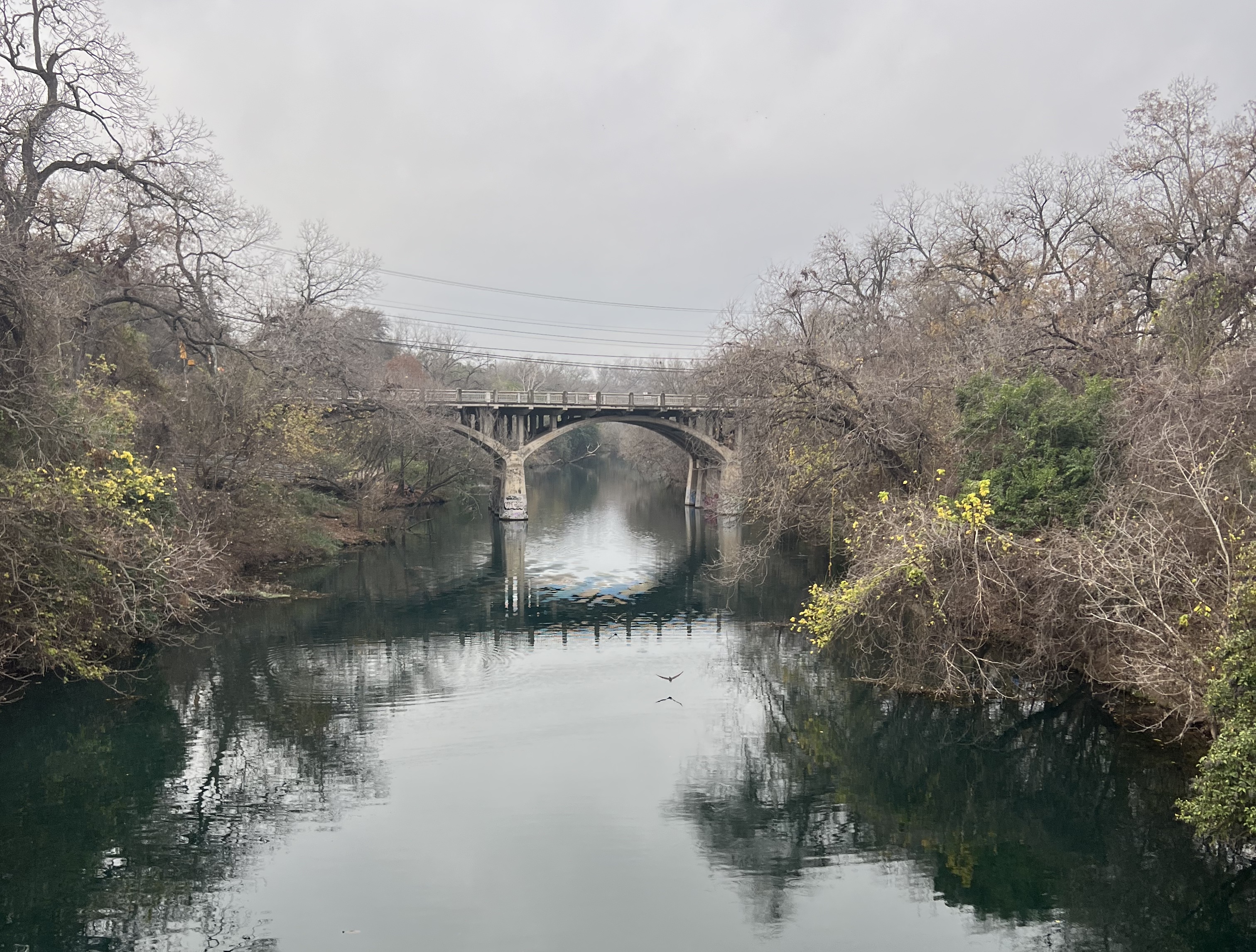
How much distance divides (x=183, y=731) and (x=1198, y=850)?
1435cm

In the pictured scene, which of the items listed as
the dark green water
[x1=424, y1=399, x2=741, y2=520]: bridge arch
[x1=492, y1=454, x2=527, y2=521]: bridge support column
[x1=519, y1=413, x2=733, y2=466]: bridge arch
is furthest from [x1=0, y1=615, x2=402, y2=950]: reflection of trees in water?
[x1=519, y1=413, x2=733, y2=466]: bridge arch

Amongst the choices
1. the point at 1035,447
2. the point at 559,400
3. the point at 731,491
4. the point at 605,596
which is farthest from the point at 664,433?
the point at 1035,447

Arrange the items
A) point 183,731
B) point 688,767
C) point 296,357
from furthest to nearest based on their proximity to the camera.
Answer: point 296,357 → point 183,731 → point 688,767

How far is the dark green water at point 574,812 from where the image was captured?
366 inches

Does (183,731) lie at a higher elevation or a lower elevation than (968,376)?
lower

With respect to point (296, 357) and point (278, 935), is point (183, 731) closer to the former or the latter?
point (278, 935)

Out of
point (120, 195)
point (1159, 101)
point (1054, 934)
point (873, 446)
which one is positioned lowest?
point (1054, 934)

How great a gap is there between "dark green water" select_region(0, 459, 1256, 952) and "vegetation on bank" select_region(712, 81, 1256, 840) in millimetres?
1173

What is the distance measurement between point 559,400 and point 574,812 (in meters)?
35.1

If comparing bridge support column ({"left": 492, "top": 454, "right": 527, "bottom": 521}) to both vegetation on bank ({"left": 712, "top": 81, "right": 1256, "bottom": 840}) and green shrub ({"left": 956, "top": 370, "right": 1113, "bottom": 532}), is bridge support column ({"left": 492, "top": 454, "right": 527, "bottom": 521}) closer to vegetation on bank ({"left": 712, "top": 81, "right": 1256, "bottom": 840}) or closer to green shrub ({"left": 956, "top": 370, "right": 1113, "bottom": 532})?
vegetation on bank ({"left": 712, "top": 81, "right": 1256, "bottom": 840})

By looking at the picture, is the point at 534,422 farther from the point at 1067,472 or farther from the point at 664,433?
the point at 1067,472

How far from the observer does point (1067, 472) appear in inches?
588

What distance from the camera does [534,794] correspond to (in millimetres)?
12383

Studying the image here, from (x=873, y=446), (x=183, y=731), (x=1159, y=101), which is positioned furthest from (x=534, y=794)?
(x=1159, y=101)
